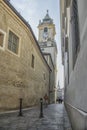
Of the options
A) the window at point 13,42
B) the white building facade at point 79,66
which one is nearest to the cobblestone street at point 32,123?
the white building facade at point 79,66

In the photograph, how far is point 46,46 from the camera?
46.9m

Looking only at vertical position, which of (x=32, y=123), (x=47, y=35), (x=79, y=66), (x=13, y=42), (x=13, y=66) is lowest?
(x=32, y=123)

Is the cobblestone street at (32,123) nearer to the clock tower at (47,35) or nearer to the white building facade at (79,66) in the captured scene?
the white building facade at (79,66)

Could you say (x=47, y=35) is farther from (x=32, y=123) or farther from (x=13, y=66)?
(x=32, y=123)

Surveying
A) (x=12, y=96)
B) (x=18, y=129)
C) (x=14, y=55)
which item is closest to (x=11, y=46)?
(x=14, y=55)

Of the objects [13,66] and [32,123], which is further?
[13,66]

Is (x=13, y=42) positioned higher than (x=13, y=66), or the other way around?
(x=13, y=42)

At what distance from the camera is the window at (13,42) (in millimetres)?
10586

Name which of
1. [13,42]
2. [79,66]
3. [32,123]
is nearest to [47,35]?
[13,42]

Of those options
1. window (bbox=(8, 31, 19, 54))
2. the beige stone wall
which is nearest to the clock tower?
the beige stone wall

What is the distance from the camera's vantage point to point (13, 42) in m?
11.0

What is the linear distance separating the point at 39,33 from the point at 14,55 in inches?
1695

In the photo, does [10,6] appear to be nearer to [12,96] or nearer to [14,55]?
[14,55]

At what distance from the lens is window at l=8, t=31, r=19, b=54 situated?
34.7ft
